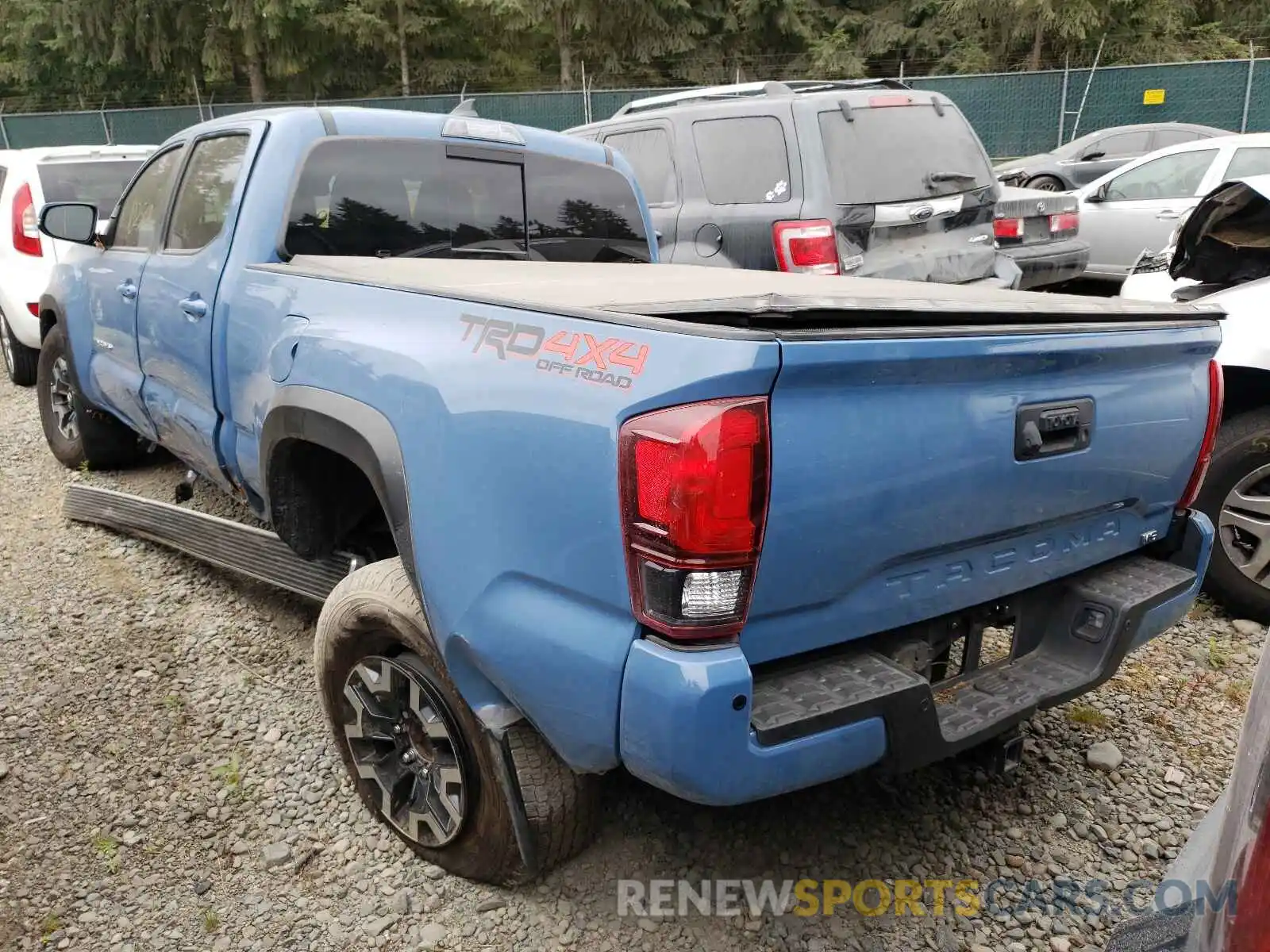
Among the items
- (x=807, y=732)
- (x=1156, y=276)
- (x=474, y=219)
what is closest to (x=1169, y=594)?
(x=807, y=732)

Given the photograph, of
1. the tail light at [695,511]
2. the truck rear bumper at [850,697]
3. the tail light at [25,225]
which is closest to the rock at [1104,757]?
the truck rear bumper at [850,697]

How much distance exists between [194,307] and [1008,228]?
18.8 ft

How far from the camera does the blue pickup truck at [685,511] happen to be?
1.72 m

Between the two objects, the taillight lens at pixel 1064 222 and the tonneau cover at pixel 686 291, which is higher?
the tonneau cover at pixel 686 291

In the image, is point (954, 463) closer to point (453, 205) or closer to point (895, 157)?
point (453, 205)

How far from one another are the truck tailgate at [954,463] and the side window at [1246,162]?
802 cm

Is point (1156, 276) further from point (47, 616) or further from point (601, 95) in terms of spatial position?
point (601, 95)

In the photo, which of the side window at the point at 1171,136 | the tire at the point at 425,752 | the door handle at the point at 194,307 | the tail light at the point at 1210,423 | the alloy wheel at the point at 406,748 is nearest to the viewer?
the tire at the point at 425,752

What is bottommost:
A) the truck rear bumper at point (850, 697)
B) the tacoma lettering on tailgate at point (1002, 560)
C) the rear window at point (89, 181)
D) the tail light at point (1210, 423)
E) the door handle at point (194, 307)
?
the truck rear bumper at point (850, 697)

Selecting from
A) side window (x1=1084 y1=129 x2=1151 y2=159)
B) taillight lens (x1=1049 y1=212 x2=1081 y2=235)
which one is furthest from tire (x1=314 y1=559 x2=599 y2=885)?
side window (x1=1084 y1=129 x2=1151 y2=159)

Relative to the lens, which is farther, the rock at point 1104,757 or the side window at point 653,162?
the side window at point 653,162

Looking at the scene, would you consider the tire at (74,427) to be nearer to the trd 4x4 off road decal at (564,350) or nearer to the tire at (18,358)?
the tire at (18,358)

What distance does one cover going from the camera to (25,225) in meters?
7.01

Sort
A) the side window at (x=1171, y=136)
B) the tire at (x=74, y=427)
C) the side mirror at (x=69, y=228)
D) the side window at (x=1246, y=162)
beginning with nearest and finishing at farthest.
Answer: the side mirror at (x=69, y=228) < the tire at (x=74, y=427) < the side window at (x=1246, y=162) < the side window at (x=1171, y=136)
